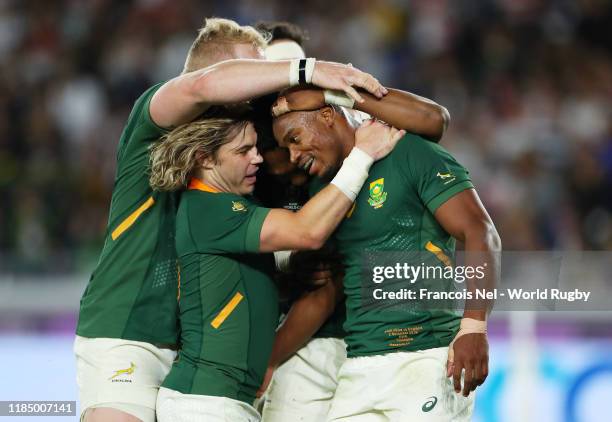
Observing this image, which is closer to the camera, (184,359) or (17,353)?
(184,359)

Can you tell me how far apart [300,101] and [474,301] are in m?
1.04

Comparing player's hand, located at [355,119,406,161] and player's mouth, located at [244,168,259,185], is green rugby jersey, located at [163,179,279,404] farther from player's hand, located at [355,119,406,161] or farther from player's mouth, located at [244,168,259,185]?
player's hand, located at [355,119,406,161]

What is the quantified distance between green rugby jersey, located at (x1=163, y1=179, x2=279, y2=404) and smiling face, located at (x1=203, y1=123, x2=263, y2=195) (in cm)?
7

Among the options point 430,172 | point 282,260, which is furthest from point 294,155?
point 282,260

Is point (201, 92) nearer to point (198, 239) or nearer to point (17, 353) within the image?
point (198, 239)

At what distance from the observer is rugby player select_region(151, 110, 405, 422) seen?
3.80 metres

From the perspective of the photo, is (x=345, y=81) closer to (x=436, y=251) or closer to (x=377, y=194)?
(x=377, y=194)

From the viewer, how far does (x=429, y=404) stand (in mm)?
3760

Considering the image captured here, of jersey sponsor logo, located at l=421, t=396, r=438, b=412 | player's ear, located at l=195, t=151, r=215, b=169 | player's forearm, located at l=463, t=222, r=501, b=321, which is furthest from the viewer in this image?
player's ear, located at l=195, t=151, r=215, b=169

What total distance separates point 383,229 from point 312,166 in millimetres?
382

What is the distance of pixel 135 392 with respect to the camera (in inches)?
159

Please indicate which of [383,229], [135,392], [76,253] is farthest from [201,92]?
[76,253]

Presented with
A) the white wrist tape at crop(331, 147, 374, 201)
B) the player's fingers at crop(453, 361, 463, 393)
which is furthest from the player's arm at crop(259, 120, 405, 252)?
the player's fingers at crop(453, 361, 463, 393)

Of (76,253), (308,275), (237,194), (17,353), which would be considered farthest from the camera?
(76,253)
